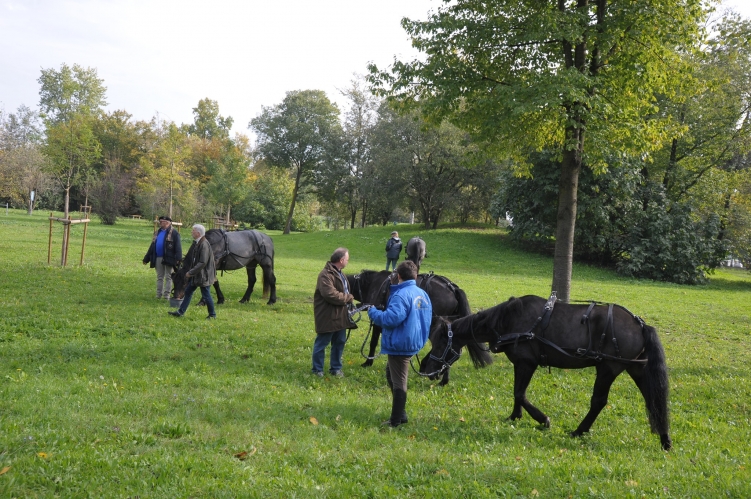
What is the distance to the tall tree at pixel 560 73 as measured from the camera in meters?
9.59

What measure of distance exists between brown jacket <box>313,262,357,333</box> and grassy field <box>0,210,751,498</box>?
0.84 metres

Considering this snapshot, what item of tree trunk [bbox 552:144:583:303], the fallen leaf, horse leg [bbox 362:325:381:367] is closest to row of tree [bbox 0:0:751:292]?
tree trunk [bbox 552:144:583:303]

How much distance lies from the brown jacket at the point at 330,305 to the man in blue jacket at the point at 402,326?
4.81 ft

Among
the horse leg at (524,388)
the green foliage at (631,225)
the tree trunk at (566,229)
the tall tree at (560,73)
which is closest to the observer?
the horse leg at (524,388)

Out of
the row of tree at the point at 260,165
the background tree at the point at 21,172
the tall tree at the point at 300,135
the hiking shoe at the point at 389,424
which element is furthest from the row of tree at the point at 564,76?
the background tree at the point at 21,172

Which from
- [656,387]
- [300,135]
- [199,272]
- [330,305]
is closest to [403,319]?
[330,305]

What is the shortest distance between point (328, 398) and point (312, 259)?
21.9 meters

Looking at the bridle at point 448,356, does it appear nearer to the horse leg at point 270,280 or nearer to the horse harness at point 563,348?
the horse harness at point 563,348

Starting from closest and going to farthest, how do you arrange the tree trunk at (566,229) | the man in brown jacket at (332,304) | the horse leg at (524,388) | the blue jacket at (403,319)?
the blue jacket at (403,319)
the horse leg at (524,388)
the man in brown jacket at (332,304)
the tree trunk at (566,229)

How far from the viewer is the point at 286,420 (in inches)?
217

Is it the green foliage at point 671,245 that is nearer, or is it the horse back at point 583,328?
the horse back at point 583,328

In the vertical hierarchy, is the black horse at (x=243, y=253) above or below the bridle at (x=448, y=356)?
above

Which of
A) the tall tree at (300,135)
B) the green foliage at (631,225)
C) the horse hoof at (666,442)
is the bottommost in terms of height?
the horse hoof at (666,442)

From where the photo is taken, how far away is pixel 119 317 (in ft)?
32.6
